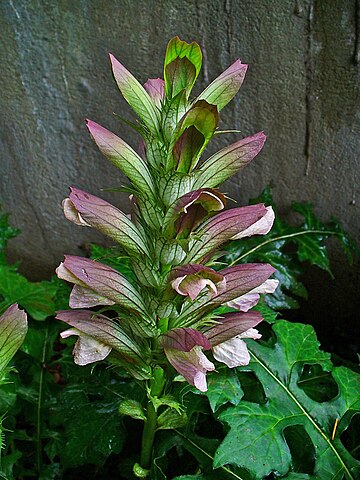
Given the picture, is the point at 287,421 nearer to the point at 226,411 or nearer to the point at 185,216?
the point at 226,411

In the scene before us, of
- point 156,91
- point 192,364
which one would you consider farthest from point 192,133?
point 192,364

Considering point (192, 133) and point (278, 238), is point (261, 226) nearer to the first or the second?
point (192, 133)

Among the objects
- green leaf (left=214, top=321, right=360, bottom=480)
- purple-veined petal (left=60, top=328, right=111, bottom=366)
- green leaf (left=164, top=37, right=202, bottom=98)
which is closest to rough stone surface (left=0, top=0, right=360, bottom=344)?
green leaf (left=214, top=321, right=360, bottom=480)

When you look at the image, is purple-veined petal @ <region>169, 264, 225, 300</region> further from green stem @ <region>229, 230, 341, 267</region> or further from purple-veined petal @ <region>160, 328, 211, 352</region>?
green stem @ <region>229, 230, 341, 267</region>

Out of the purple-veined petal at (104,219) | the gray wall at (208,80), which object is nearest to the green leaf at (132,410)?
the purple-veined petal at (104,219)

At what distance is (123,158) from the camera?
0.99m

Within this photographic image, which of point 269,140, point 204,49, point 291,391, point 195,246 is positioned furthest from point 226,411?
point 204,49

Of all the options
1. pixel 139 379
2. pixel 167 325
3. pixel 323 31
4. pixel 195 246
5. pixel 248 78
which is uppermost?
pixel 323 31

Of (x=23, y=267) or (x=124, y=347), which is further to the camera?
(x=23, y=267)

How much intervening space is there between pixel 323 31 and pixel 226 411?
3.85 ft

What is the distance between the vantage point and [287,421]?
3.99ft

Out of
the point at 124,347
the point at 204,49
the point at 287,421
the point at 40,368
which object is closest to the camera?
the point at 124,347

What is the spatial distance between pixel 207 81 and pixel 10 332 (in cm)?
112

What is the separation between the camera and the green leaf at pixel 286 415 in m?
1.11
